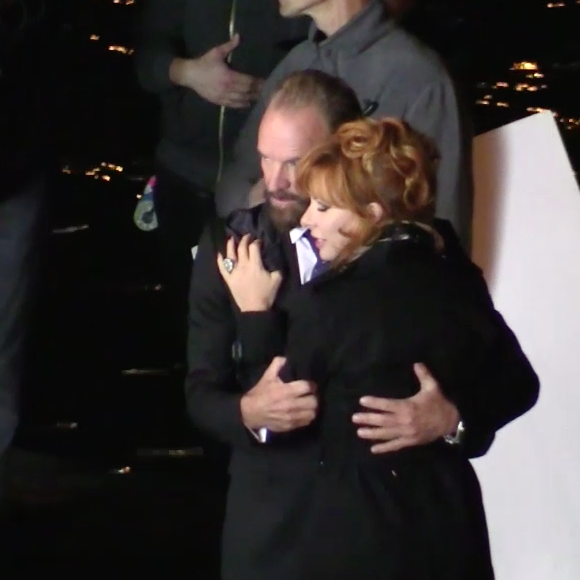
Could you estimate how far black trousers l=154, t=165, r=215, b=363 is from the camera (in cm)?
212

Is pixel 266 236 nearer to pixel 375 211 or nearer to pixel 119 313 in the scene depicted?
pixel 375 211

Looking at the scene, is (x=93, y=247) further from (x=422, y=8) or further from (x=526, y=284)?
(x=526, y=284)

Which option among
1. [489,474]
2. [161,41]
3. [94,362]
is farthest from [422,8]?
[94,362]

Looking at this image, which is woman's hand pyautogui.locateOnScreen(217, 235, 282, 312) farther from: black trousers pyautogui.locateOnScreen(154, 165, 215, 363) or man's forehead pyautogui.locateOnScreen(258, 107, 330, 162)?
black trousers pyautogui.locateOnScreen(154, 165, 215, 363)

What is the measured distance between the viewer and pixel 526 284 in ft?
5.98

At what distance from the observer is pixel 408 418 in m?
1.24

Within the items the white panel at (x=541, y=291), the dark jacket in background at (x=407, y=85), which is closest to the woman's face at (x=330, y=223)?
the dark jacket in background at (x=407, y=85)

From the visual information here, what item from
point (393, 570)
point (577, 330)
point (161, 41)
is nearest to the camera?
point (393, 570)

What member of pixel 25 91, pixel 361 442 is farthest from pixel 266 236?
pixel 25 91

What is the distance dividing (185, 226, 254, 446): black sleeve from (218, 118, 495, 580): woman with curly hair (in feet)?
0.34

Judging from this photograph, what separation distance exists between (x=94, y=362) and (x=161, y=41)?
0.78 metres

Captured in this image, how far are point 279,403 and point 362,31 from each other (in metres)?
0.69

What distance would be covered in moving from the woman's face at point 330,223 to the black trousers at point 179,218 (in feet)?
2.52

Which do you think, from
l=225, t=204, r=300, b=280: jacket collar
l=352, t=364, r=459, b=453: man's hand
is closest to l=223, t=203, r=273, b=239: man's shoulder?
l=225, t=204, r=300, b=280: jacket collar
